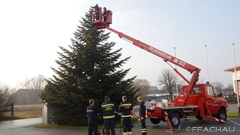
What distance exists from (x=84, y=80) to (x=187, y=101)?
22.2 ft

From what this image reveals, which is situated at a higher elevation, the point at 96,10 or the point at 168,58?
the point at 96,10

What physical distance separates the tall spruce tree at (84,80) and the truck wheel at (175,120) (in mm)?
3913

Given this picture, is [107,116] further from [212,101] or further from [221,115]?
[221,115]

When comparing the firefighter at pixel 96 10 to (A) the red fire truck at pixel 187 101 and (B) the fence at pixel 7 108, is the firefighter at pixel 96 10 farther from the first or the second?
(B) the fence at pixel 7 108

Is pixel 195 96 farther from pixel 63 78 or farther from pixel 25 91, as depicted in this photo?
pixel 25 91

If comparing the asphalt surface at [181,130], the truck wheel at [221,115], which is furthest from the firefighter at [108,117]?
the truck wheel at [221,115]

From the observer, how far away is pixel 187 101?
47.8 feet

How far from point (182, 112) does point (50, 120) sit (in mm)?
9525

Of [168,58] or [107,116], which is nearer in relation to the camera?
[107,116]

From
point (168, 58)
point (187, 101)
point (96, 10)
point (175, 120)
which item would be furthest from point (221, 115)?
point (96, 10)

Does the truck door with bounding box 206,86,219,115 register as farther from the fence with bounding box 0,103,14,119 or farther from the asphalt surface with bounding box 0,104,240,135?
the fence with bounding box 0,103,14,119

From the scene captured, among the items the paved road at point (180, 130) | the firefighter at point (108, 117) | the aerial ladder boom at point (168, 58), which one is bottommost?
the paved road at point (180, 130)

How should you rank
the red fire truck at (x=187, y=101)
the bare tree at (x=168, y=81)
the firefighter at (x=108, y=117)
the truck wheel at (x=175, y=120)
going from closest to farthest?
the firefighter at (x=108, y=117)
the truck wheel at (x=175, y=120)
the red fire truck at (x=187, y=101)
the bare tree at (x=168, y=81)

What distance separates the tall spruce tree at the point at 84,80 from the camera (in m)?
15.0
